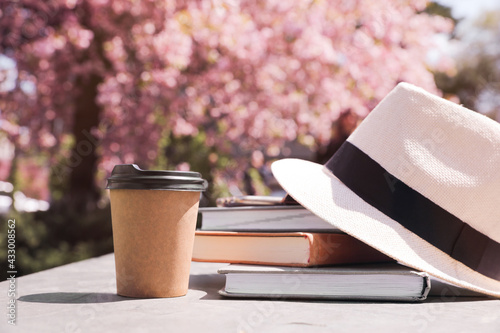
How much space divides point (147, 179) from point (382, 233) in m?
0.58

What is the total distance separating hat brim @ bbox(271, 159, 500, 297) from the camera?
4.16ft

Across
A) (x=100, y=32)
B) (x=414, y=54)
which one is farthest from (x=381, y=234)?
(x=414, y=54)

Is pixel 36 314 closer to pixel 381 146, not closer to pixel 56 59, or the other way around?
pixel 381 146

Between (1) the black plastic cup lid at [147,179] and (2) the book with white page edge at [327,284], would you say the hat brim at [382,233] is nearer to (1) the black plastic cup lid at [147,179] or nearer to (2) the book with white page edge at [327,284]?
(2) the book with white page edge at [327,284]

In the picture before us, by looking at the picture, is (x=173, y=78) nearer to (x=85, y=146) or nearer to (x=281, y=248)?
(x=85, y=146)

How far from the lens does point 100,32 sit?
6730 mm

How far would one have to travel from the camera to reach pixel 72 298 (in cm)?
123

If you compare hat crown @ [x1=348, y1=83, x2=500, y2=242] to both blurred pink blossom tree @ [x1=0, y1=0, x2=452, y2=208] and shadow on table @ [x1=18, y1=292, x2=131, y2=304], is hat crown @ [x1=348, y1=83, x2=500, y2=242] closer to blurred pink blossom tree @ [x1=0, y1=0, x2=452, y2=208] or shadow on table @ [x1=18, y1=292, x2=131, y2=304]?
shadow on table @ [x1=18, y1=292, x2=131, y2=304]

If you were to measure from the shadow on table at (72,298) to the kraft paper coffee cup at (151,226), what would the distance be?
1.7 inches

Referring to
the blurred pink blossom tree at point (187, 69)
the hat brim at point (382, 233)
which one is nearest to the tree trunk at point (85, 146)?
the blurred pink blossom tree at point (187, 69)

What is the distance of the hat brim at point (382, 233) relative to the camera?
49.9 inches

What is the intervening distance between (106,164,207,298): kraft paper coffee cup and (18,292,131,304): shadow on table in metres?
0.04

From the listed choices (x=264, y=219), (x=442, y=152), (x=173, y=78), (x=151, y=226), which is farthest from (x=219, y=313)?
(x=173, y=78)

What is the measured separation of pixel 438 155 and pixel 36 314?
40.5 inches
